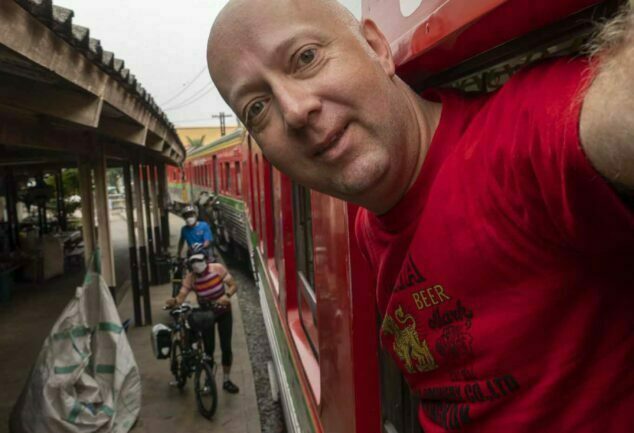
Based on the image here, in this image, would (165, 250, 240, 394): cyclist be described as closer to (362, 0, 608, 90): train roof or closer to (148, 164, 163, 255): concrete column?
(362, 0, 608, 90): train roof

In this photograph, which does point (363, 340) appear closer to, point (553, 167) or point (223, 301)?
point (553, 167)

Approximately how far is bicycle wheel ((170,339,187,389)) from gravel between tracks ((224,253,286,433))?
0.86m

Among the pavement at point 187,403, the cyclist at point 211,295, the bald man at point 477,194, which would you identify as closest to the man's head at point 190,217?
the pavement at point 187,403

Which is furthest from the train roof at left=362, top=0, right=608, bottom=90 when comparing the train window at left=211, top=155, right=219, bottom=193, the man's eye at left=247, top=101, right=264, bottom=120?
the train window at left=211, top=155, right=219, bottom=193

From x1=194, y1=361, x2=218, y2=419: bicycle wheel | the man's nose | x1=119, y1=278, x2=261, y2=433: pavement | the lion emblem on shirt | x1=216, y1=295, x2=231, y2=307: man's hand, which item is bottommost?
x1=119, y1=278, x2=261, y2=433: pavement

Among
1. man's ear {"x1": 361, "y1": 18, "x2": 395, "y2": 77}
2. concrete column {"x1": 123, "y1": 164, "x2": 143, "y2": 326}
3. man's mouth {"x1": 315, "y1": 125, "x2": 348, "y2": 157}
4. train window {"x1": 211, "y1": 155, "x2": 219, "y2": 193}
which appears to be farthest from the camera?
train window {"x1": 211, "y1": 155, "x2": 219, "y2": 193}

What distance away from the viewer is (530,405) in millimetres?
849

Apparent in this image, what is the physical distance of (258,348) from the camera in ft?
24.9

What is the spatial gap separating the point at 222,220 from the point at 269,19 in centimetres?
1353

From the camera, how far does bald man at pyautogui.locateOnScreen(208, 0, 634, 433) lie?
610 mm

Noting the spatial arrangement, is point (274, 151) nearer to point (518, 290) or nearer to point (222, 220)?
point (518, 290)

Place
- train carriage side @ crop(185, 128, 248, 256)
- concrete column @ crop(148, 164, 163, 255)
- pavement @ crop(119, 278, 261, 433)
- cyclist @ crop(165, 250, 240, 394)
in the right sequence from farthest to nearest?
concrete column @ crop(148, 164, 163, 255) < train carriage side @ crop(185, 128, 248, 256) < cyclist @ crop(165, 250, 240, 394) < pavement @ crop(119, 278, 261, 433)

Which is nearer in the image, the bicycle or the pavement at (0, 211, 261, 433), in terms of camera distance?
the pavement at (0, 211, 261, 433)

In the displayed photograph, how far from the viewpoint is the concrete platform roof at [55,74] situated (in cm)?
225
